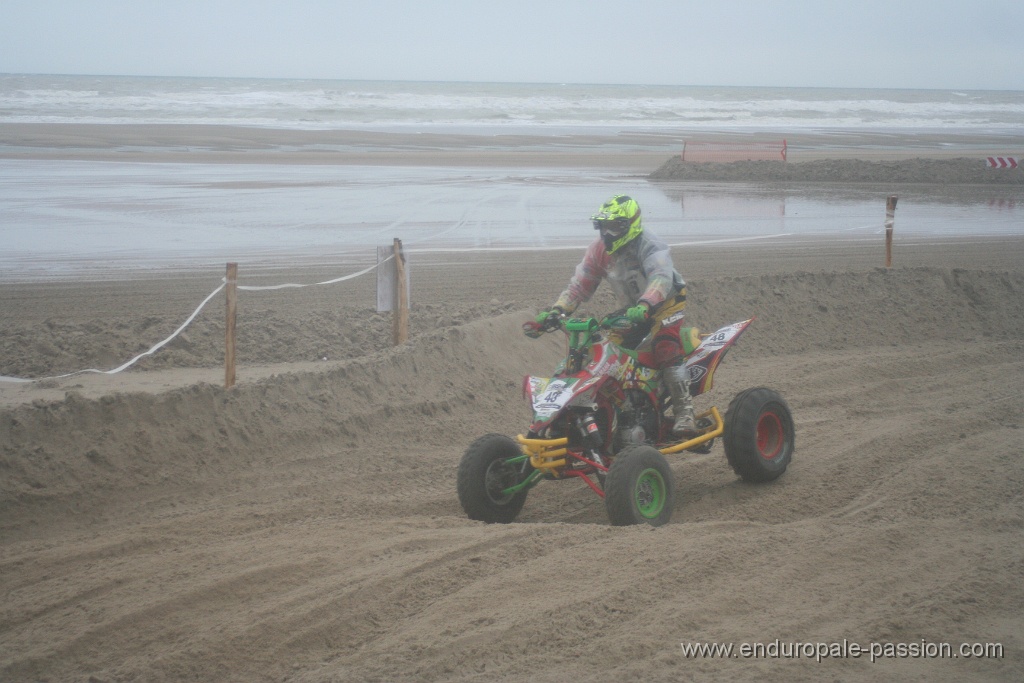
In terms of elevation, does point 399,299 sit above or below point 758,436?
above

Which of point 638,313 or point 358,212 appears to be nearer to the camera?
point 638,313

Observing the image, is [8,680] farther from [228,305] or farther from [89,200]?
[89,200]

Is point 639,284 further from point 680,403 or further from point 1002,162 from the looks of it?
point 1002,162

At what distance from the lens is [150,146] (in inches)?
1430

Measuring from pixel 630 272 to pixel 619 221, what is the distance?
45 centimetres

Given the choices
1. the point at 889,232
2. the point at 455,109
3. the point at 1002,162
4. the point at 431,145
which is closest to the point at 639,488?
the point at 889,232

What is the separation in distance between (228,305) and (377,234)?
360 inches

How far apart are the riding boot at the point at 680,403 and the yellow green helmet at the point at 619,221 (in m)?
0.98

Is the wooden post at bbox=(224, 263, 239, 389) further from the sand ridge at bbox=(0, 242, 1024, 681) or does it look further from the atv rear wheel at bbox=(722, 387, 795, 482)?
the atv rear wheel at bbox=(722, 387, 795, 482)

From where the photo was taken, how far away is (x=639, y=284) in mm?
6352

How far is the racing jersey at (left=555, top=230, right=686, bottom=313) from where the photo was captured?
6.14 meters

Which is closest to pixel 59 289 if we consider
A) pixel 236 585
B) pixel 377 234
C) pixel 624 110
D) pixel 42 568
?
pixel 377 234

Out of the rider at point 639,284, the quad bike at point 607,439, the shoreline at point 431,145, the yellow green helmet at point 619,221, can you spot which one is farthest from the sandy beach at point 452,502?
the shoreline at point 431,145

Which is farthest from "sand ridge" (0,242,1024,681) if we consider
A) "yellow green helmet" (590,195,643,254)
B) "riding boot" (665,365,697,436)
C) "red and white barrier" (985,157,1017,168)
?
"red and white barrier" (985,157,1017,168)
